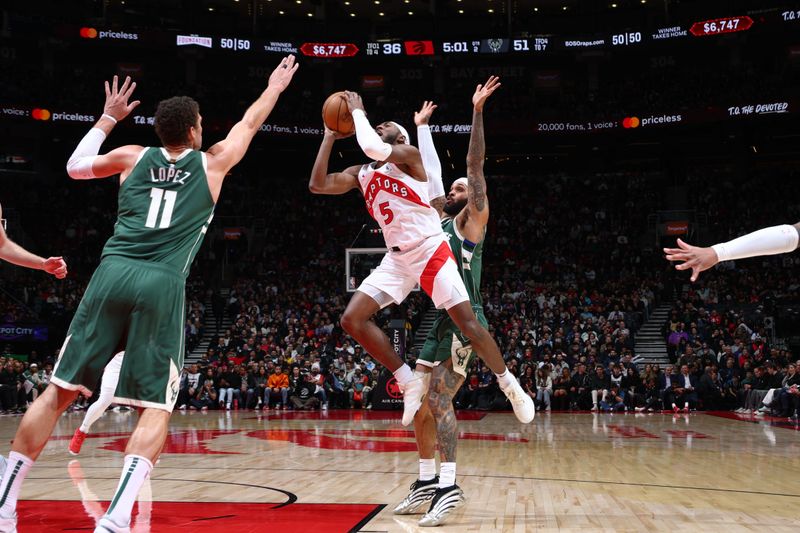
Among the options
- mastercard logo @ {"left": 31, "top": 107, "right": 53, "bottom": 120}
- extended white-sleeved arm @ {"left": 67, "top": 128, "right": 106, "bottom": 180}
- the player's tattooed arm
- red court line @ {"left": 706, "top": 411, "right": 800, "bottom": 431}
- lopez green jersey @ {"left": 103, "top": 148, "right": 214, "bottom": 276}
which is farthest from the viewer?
mastercard logo @ {"left": 31, "top": 107, "right": 53, "bottom": 120}

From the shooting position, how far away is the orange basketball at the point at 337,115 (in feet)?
18.9

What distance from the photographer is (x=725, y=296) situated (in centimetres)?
2455

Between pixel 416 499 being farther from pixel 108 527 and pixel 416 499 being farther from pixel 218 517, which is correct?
pixel 108 527

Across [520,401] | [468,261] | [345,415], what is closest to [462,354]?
[520,401]

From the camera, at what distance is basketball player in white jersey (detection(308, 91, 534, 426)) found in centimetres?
552

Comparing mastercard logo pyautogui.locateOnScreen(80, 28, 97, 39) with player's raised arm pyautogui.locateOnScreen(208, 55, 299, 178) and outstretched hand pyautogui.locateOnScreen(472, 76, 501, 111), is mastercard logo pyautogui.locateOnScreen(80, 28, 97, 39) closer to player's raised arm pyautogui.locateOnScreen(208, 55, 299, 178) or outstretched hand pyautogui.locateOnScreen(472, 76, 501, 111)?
outstretched hand pyautogui.locateOnScreen(472, 76, 501, 111)

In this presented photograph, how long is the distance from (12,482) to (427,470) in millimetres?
2942

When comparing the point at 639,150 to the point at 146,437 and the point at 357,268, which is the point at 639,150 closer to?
the point at 357,268

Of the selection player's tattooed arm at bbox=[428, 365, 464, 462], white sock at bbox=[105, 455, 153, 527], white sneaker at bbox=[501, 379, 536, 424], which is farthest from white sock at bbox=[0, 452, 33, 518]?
white sneaker at bbox=[501, 379, 536, 424]

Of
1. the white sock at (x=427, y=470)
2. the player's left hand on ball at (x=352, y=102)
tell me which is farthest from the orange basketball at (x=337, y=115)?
the white sock at (x=427, y=470)

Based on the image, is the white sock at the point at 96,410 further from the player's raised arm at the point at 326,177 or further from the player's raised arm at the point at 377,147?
the player's raised arm at the point at 377,147

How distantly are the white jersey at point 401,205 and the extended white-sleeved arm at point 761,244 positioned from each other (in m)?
2.22

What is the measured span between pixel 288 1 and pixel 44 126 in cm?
1155

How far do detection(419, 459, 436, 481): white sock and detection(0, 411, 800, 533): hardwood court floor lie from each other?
35 cm
